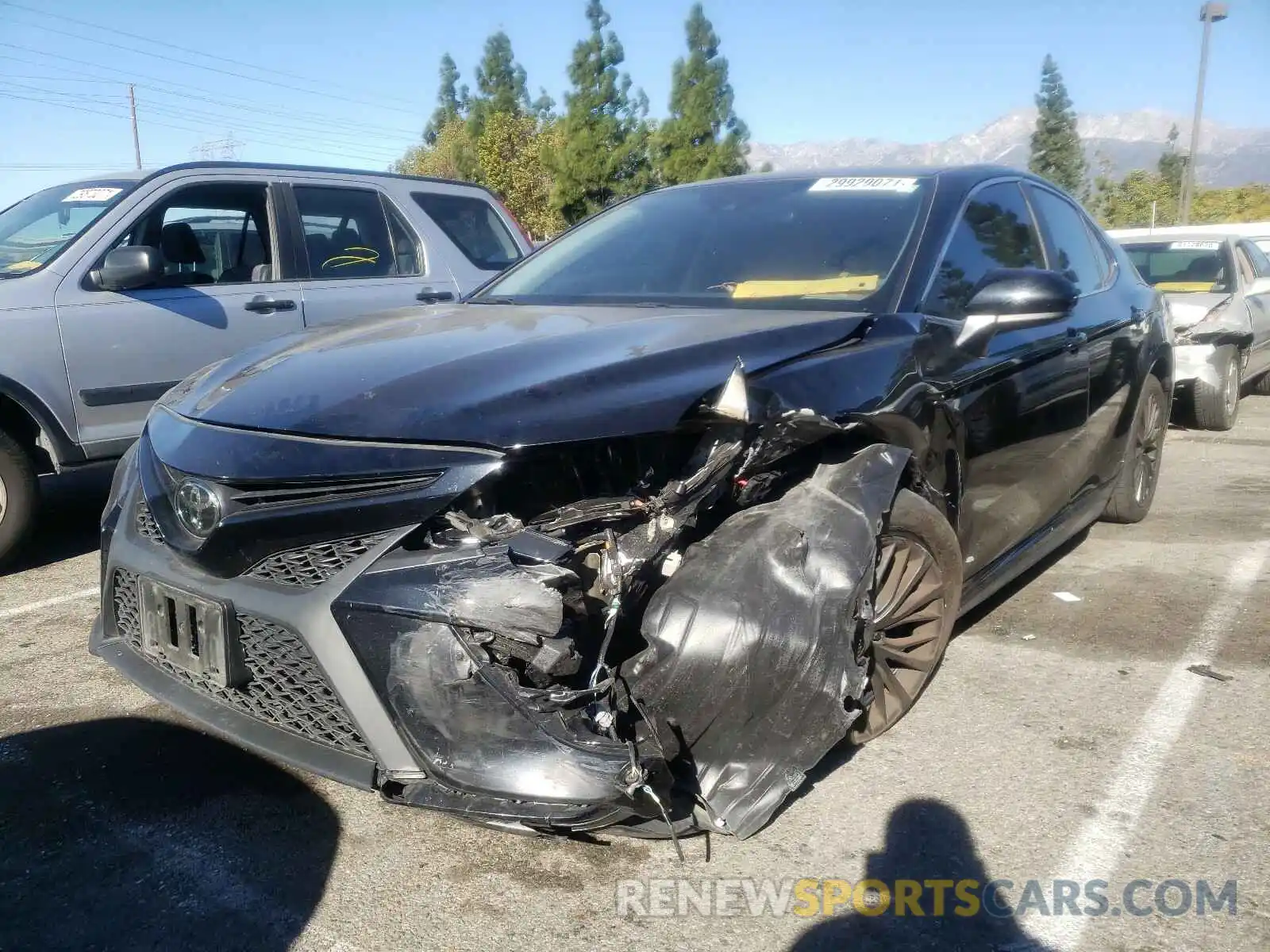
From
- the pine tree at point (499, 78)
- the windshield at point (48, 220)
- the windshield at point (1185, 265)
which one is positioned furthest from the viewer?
the pine tree at point (499, 78)

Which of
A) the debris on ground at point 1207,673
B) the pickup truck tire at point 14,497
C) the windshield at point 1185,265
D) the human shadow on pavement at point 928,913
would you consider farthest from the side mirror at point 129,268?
the windshield at point 1185,265

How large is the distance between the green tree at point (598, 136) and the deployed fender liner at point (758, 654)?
106 ft

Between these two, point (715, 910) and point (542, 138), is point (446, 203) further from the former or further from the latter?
point (542, 138)

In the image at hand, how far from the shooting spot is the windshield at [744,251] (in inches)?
126

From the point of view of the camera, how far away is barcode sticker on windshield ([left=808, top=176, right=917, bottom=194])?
11.5 ft

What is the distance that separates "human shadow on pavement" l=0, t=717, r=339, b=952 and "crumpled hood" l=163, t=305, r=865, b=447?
1.00 meters

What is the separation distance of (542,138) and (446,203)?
31.2 meters

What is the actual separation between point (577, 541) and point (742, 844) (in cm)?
91

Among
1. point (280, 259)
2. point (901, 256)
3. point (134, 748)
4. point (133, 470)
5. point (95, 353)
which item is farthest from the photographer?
point (280, 259)

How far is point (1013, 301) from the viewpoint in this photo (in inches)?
119

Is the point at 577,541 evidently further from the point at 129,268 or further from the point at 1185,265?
the point at 1185,265

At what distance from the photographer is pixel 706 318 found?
2.90 metres

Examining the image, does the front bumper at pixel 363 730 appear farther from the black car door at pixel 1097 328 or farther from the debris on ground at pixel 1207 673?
the black car door at pixel 1097 328

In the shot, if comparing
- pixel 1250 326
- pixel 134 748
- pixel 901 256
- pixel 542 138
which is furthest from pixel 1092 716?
pixel 542 138
